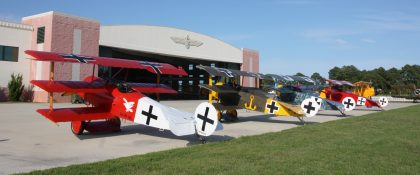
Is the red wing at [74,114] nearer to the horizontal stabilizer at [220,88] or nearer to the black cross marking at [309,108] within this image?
the horizontal stabilizer at [220,88]

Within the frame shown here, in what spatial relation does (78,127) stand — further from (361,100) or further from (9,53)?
(9,53)

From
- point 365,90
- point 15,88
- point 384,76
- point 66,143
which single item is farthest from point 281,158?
point 384,76

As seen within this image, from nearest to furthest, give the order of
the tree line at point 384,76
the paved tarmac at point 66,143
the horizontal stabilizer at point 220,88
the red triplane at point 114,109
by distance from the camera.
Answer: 1. the paved tarmac at point 66,143
2. the red triplane at point 114,109
3. the horizontal stabilizer at point 220,88
4. the tree line at point 384,76

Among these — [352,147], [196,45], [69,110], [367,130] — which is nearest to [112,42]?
[196,45]

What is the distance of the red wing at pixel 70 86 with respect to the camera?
9711 millimetres

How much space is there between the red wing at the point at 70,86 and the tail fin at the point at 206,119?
10.5 ft

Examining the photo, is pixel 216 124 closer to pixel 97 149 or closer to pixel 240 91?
pixel 97 149

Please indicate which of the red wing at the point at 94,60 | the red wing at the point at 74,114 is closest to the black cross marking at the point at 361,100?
the red wing at the point at 94,60

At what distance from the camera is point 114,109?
36.2 ft

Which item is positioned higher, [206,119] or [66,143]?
[206,119]

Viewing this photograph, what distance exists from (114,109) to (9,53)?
20.3m

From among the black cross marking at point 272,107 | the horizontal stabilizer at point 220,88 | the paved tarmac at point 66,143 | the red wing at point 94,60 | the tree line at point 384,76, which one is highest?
the tree line at point 384,76

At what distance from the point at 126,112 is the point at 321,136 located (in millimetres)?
5395

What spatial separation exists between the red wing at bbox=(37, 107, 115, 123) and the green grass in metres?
3.41
